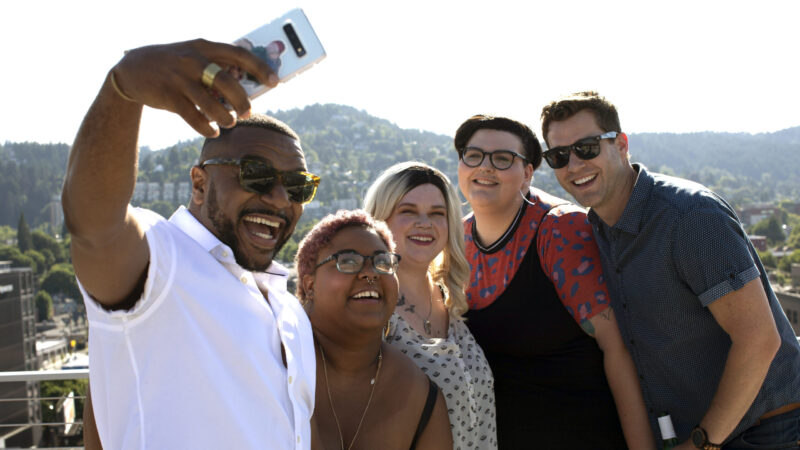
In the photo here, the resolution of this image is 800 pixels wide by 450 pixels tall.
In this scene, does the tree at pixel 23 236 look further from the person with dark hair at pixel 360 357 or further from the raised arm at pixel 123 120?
the raised arm at pixel 123 120

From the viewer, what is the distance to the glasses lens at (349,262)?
2215mm

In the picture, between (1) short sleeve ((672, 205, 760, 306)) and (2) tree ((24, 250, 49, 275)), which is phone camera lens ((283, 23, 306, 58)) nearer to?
(1) short sleeve ((672, 205, 760, 306))

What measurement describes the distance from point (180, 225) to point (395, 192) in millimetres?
1426

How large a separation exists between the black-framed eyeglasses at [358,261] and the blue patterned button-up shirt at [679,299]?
108cm

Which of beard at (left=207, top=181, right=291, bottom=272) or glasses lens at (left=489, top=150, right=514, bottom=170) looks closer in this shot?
beard at (left=207, top=181, right=291, bottom=272)

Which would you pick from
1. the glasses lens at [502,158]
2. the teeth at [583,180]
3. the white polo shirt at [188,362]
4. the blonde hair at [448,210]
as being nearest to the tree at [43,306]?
the blonde hair at [448,210]

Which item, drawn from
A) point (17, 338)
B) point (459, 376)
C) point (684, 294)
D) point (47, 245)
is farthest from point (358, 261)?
point (47, 245)

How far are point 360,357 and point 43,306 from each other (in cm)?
10097

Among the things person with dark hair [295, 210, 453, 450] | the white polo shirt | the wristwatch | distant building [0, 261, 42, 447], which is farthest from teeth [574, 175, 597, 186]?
distant building [0, 261, 42, 447]

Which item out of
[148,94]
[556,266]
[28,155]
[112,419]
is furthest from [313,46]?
[28,155]

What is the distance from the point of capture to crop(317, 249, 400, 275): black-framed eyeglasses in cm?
222

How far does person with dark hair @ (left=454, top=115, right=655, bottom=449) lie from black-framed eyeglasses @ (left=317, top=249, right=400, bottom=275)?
886mm

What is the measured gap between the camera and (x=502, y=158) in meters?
3.18

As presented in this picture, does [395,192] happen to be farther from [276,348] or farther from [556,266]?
[276,348]
